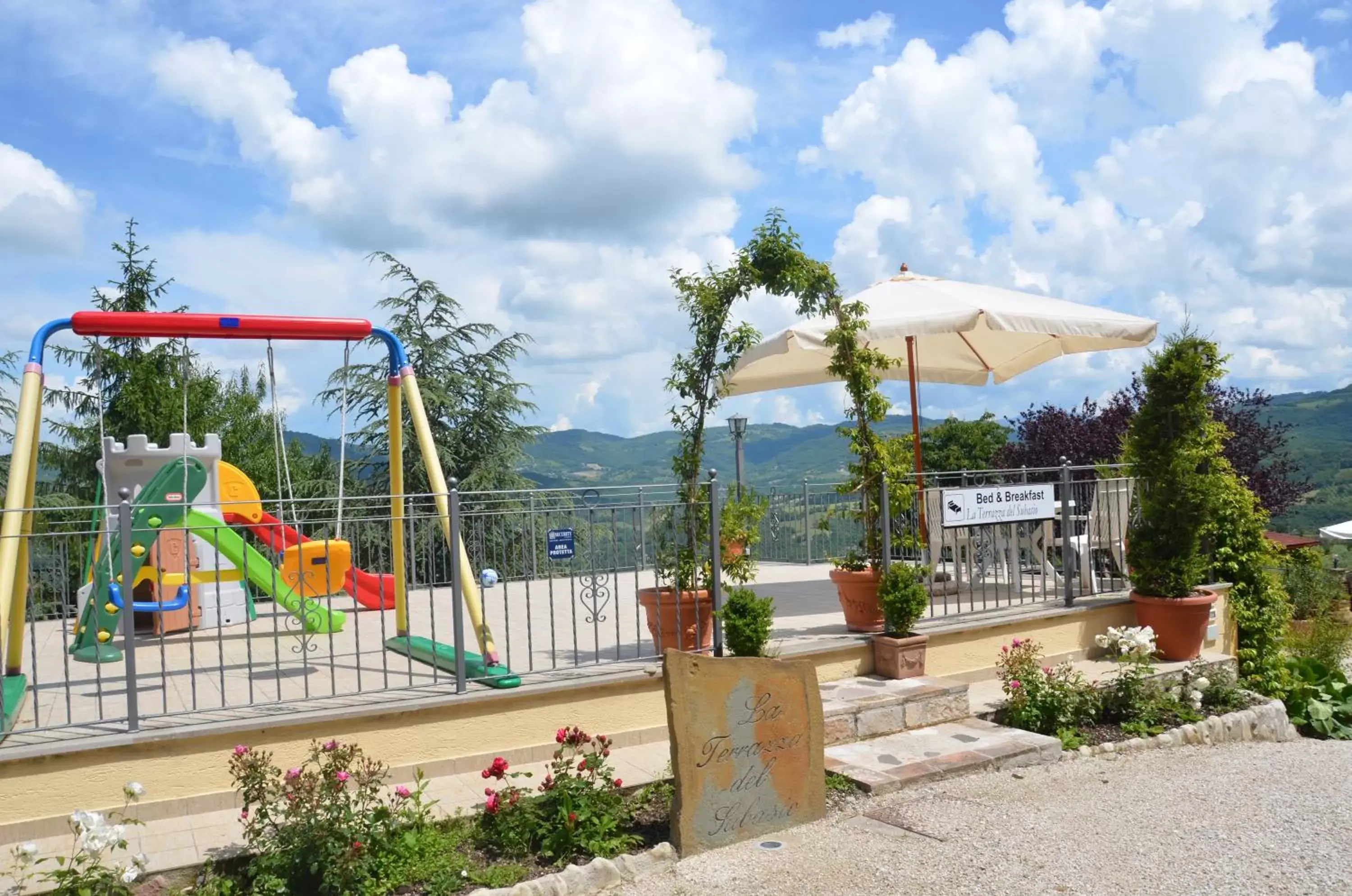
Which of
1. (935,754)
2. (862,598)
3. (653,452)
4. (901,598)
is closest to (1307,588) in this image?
(862,598)

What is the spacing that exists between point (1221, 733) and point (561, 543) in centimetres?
454

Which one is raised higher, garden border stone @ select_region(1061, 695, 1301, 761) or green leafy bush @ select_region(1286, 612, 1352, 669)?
green leafy bush @ select_region(1286, 612, 1352, 669)

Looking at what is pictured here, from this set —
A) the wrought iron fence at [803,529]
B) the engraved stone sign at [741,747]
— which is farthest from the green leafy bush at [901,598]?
the wrought iron fence at [803,529]

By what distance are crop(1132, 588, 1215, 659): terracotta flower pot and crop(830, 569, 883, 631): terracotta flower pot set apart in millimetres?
2437

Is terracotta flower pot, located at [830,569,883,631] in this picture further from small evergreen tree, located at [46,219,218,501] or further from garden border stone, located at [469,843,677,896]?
small evergreen tree, located at [46,219,218,501]

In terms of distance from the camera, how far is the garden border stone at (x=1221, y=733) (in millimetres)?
6262

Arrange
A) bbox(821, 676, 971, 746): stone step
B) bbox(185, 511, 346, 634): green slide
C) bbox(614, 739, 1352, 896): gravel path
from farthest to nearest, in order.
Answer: bbox(185, 511, 346, 634): green slide
bbox(821, 676, 971, 746): stone step
bbox(614, 739, 1352, 896): gravel path

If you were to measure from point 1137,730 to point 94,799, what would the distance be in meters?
5.99

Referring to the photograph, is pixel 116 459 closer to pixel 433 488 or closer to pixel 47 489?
pixel 433 488

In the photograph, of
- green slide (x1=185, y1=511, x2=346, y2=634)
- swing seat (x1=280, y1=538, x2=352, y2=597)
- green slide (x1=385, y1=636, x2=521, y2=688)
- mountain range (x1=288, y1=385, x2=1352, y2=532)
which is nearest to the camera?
green slide (x1=385, y1=636, x2=521, y2=688)

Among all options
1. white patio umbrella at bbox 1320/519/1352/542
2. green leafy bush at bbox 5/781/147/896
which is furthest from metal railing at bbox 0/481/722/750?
white patio umbrella at bbox 1320/519/1352/542

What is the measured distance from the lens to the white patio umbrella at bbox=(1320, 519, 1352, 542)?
16.0m

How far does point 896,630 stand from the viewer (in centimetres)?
712

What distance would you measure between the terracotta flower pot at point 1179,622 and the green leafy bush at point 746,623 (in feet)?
11.8
